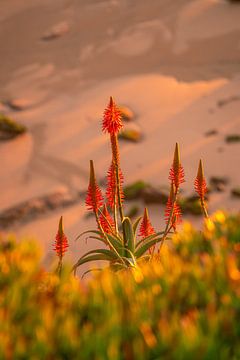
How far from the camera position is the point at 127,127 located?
1141 centimetres

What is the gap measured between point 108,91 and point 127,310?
11.0 metres

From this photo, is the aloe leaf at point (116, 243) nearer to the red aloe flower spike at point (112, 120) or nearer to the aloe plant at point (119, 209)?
the aloe plant at point (119, 209)

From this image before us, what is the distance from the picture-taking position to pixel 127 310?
8.32ft

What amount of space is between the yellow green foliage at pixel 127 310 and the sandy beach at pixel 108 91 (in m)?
5.05

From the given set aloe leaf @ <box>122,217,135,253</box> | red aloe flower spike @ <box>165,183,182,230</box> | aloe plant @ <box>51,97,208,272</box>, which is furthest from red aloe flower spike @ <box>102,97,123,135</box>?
aloe leaf @ <box>122,217,135,253</box>

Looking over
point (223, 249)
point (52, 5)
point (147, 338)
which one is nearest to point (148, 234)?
point (223, 249)

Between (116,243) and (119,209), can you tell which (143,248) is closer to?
(116,243)

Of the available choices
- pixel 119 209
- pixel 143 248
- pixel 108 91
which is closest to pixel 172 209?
pixel 119 209

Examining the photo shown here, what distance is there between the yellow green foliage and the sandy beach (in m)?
5.05

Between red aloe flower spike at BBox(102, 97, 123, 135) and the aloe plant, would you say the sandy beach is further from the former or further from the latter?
red aloe flower spike at BBox(102, 97, 123, 135)

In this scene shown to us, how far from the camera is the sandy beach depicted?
9.84 m

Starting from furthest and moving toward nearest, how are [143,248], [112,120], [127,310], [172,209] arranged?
1. [143,248]
2. [172,209]
3. [112,120]
4. [127,310]

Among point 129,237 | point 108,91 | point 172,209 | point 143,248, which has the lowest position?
point 143,248

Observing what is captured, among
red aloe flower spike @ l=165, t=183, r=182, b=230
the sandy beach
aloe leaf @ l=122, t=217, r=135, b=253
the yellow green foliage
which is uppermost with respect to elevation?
the sandy beach
